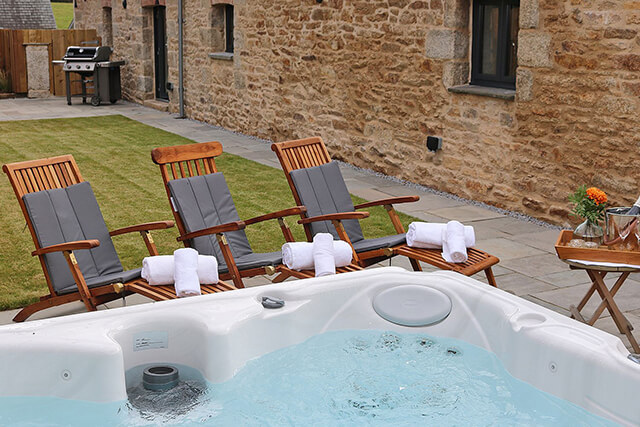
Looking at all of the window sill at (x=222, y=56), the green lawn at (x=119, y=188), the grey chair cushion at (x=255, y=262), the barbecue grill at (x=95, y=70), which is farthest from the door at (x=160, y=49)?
the grey chair cushion at (x=255, y=262)

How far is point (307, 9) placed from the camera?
9.62m

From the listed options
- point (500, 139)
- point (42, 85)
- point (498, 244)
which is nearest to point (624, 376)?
point (498, 244)

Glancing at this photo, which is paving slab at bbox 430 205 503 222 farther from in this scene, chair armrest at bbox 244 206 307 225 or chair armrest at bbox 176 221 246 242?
chair armrest at bbox 176 221 246 242

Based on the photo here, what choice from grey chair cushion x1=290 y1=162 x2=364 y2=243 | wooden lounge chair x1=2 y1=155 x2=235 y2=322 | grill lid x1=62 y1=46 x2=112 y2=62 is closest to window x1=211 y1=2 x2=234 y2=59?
grill lid x1=62 y1=46 x2=112 y2=62

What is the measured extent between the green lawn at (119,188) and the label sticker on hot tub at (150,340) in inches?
52.8

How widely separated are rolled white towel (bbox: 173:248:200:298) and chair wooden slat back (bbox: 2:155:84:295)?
2.28ft

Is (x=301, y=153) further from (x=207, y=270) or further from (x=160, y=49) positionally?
(x=160, y=49)

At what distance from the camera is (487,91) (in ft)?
23.9


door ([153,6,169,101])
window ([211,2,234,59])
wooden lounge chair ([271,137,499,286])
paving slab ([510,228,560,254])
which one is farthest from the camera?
door ([153,6,169,101])

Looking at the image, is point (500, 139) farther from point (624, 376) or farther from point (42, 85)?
point (42, 85)

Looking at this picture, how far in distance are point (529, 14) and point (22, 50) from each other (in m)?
11.7

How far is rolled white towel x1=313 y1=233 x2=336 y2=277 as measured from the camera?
15.1ft

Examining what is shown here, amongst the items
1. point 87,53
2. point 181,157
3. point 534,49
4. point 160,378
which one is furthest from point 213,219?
point 87,53

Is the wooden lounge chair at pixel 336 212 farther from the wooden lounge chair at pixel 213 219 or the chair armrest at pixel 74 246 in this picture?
the chair armrest at pixel 74 246
